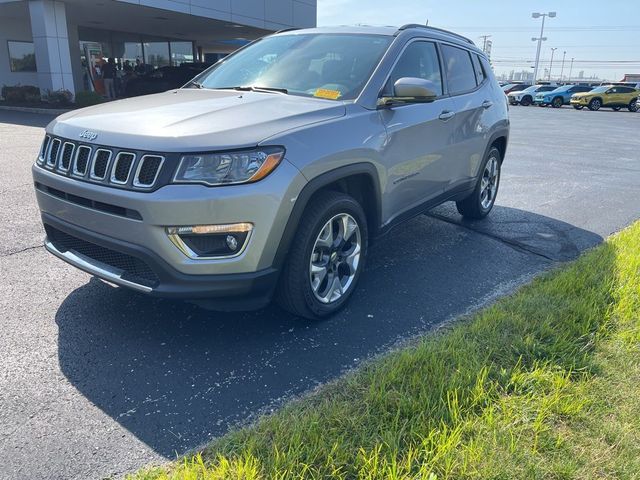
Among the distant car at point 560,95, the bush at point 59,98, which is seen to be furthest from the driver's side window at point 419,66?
the distant car at point 560,95

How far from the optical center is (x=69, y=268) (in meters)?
4.23

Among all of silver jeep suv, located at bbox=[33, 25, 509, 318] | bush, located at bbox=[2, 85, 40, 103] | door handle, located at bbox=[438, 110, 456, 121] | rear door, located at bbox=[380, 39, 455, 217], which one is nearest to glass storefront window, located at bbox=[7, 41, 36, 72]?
bush, located at bbox=[2, 85, 40, 103]

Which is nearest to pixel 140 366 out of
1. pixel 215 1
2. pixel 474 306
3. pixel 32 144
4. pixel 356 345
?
pixel 356 345

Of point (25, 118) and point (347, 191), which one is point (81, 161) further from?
point (25, 118)

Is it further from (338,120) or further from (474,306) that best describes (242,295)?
(474,306)

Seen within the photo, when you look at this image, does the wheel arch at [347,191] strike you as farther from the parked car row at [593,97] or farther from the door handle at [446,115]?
the parked car row at [593,97]

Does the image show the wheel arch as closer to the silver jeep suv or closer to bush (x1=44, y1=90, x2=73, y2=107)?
the silver jeep suv

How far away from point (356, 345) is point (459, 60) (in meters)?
3.31

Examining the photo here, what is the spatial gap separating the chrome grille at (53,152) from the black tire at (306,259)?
1.58 metres

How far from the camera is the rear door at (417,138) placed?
3.82m

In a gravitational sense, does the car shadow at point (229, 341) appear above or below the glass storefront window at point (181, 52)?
below

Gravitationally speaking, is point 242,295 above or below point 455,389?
above

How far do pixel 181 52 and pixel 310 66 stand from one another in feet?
106

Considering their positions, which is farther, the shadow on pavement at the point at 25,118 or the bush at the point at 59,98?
the bush at the point at 59,98
